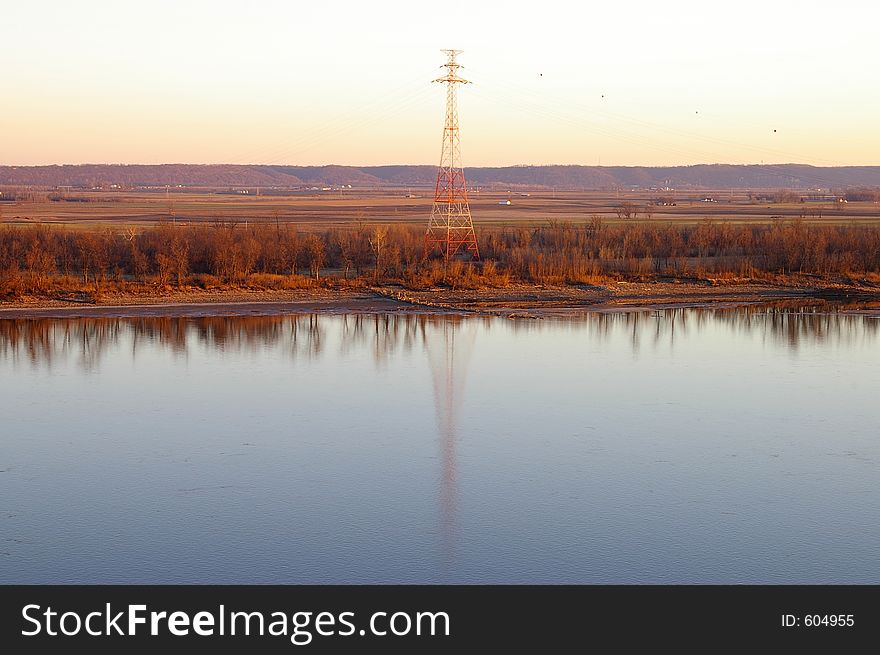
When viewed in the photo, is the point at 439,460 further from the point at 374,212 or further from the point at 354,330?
the point at 374,212

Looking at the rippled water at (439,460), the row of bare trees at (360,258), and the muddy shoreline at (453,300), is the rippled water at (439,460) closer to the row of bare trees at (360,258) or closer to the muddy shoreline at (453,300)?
the muddy shoreline at (453,300)

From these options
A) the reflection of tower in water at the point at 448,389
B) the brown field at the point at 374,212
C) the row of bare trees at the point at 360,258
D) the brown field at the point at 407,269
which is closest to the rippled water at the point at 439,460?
the reflection of tower in water at the point at 448,389

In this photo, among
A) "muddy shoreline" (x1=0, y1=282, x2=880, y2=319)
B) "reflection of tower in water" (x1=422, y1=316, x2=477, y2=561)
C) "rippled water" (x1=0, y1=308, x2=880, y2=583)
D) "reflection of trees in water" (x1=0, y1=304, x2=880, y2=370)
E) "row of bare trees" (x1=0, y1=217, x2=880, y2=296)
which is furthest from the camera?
"row of bare trees" (x1=0, y1=217, x2=880, y2=296)

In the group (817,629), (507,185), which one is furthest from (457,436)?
(507,185)

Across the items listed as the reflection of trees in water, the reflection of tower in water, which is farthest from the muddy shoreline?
the reflection of tower in water

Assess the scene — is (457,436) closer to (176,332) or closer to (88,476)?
(88,476)

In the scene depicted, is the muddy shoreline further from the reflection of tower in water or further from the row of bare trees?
the reflection of tower in water
